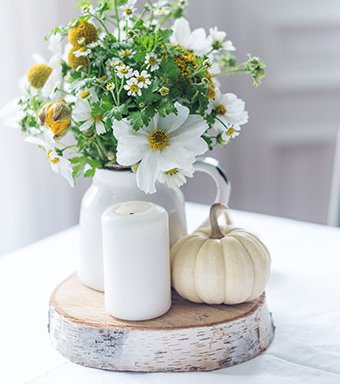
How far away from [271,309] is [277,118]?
1.50 meters

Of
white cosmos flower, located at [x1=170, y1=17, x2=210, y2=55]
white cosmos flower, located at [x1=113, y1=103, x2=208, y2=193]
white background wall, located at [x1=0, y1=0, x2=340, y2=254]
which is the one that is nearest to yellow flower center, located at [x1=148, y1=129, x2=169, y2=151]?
white cosmos flower, located at [x1=113, y1=103, x2=208, y2=193]

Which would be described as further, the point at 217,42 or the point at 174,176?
the point at 217,42

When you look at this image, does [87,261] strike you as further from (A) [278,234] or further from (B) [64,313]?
(A) [278,234]

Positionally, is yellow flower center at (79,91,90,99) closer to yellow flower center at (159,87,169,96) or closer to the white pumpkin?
Answer: yellow flower center at (159,87,169,96)

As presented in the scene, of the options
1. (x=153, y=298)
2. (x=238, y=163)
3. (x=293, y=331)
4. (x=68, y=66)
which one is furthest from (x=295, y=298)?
(x=238, y=163)

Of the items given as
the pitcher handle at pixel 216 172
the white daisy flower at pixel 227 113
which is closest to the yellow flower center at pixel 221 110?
the white daisy flower at pixel 227 113

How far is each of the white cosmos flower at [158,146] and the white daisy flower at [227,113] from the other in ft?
0.28

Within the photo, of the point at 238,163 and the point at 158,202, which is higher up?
the point at 158,202

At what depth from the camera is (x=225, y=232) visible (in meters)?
1.10

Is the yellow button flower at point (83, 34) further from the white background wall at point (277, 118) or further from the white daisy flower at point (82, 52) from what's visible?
the white background wall at point (277, 118)

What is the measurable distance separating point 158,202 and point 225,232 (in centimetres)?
11

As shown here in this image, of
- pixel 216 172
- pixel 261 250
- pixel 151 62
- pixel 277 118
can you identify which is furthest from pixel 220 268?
pixel 277 118

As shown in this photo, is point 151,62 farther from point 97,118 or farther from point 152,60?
point 97,118

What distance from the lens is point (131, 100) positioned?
978 mm
